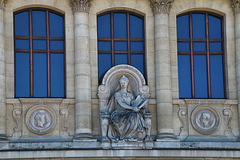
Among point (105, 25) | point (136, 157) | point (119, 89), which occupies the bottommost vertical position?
point (136, 157)

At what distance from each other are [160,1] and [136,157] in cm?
668

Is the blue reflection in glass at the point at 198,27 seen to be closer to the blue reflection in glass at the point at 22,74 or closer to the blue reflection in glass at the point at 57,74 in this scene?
the blue reflection in glass at the point at 57,74

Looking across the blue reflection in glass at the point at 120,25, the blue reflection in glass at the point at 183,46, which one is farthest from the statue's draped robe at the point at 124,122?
the blue reflection in glass at the point at 183,46

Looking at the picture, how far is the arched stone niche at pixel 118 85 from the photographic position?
121ft

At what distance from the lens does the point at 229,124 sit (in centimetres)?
3775

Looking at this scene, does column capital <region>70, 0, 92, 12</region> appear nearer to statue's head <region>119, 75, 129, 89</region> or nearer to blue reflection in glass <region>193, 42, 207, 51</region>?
statue's head <region>119, 75, 129, 89</region>

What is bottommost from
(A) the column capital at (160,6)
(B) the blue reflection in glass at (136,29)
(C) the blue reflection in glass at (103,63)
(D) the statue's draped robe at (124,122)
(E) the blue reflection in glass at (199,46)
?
(D) the statue's draped robe at (124,122)

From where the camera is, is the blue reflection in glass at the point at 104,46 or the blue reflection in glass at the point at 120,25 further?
the blue reflection in glass at the point at 120,25

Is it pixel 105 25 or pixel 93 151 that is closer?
pixel 93 151

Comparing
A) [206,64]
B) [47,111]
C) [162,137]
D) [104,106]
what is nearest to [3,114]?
[47,111]

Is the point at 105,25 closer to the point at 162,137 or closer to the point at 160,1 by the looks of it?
the point at 160,1

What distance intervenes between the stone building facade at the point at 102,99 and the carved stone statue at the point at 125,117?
0.37 metres

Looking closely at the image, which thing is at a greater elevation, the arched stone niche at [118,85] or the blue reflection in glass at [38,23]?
the blue reflection in glass at [38,23]

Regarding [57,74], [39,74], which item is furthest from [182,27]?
[39,74]
